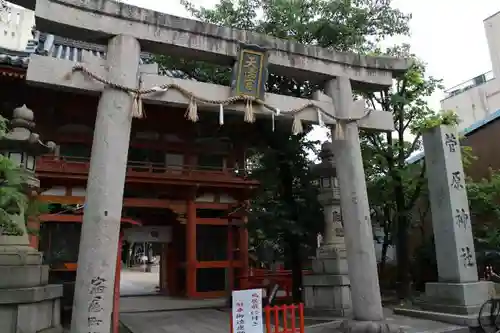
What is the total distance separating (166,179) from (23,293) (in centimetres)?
781

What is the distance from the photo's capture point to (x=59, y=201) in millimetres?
12734

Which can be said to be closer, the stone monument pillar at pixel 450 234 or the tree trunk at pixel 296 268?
the stone monument pillar at pixel 450 234

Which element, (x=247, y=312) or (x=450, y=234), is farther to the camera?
(x=450, y=234)

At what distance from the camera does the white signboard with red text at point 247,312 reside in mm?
5797

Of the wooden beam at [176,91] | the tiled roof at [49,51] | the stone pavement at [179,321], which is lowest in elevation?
the stone pavement at [179,321]

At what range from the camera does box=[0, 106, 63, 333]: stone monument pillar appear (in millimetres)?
5828

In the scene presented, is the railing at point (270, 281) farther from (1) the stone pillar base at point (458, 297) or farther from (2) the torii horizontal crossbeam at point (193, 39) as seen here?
(2) the torii horizontal crossbeam at point (193, 39)

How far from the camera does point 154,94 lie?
6.51 meters

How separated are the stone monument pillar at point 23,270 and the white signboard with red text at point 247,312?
2952 millimetres

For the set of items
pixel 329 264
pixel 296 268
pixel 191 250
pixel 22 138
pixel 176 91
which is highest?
pixel 176 91

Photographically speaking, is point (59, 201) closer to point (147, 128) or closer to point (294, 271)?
point (147, 128)

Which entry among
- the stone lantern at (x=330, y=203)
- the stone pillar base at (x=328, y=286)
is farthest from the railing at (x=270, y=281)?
the stone lantern at (x=330, y=203)

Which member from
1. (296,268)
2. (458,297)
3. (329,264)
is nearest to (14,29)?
(296,268)

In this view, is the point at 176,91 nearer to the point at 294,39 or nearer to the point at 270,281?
the point at 294,39
